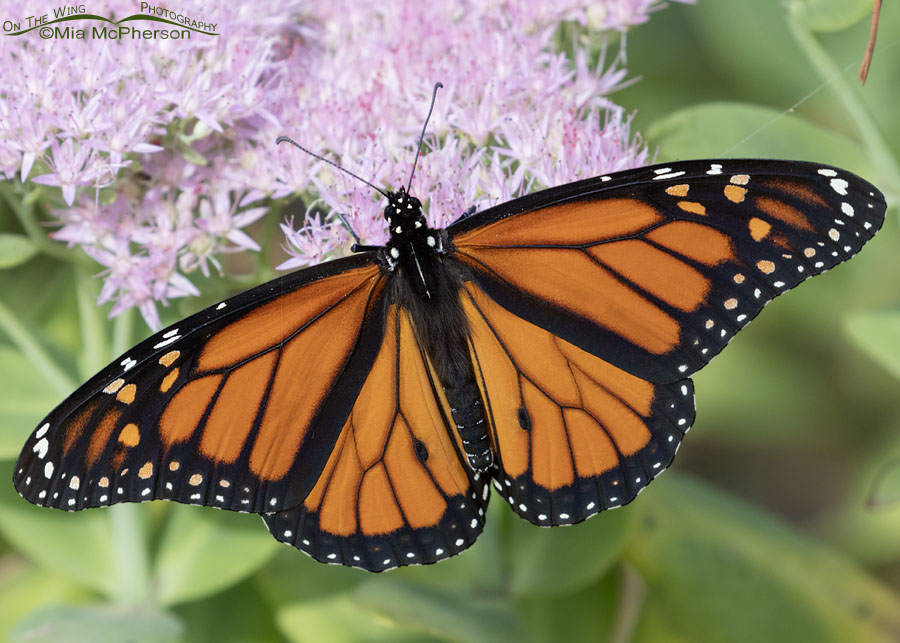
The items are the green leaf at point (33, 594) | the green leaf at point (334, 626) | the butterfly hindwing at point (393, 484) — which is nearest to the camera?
the butterfly hindwing at point (393, 484)

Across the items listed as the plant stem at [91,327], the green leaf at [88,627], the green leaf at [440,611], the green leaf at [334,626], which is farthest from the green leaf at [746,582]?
the plant stem at [91,327]

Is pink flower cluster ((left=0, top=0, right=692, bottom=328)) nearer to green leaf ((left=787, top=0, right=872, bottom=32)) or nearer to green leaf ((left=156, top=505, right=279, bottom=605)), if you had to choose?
green leaf ((left=787, top=0, right=872, bottom=32))

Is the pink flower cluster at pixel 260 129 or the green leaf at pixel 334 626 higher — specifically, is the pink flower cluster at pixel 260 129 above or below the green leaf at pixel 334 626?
above

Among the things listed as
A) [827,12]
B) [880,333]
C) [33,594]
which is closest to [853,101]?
[827,12]

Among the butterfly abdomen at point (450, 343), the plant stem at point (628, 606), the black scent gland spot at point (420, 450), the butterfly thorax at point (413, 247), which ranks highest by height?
the butterfly thorax at point (413, 247)

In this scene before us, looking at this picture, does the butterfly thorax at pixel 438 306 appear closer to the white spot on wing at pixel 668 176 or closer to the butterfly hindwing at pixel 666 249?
the butterfly hindwing at pixel 666 249

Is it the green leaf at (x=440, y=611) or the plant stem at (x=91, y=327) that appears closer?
the green leaf at (x=440, y=611)

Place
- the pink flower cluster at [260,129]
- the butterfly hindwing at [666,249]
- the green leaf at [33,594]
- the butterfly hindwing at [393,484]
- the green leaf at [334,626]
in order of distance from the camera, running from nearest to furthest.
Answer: the butterfly hindwing at [666,249]
the butterfly hindwing at [393,484]
the pink flower cluster at [260,129]
the green leaf at [334,626]
the green leaf at [33,594]
